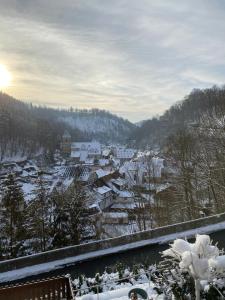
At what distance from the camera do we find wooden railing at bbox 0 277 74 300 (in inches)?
193

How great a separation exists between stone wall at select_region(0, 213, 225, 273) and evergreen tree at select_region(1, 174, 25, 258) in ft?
28.1

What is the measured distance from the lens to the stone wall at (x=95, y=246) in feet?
32.7

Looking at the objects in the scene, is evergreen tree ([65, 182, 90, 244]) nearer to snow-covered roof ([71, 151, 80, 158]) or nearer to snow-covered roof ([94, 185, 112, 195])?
snow-covered roof ([94, 185, 112, 195])

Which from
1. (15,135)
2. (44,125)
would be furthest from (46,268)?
(44,125)

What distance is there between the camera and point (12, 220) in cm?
1953

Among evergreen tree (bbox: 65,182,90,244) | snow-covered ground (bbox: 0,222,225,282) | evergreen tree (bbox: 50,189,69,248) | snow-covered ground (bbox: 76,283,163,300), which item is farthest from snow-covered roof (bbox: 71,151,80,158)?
snow-covered ground (bbox: 76,283,163,300)

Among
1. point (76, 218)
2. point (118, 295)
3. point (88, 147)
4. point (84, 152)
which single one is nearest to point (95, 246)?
point (118, 295)

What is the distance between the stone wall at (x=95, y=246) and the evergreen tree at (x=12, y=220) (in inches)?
337

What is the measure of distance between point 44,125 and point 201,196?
88218mm

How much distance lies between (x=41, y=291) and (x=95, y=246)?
5.55 meters

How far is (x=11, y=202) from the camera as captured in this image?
20.0 m

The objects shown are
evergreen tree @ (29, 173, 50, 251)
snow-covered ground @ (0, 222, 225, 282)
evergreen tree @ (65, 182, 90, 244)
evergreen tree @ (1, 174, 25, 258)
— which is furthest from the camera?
evergreen tree @ (29, 173, 50, 251)

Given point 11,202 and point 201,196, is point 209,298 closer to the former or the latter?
point 11,202

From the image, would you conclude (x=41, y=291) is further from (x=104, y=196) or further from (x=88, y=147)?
(x=88, y=147)
